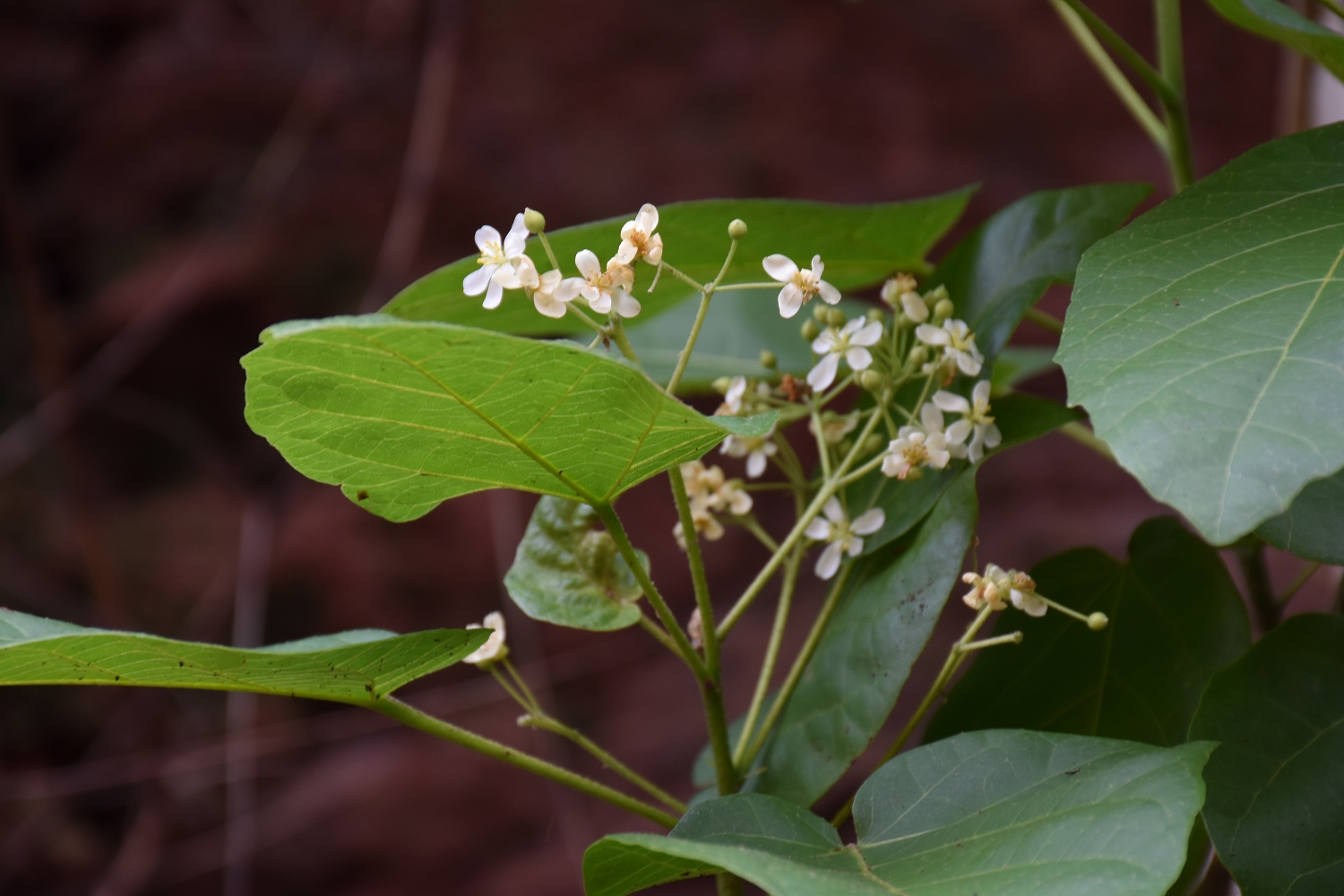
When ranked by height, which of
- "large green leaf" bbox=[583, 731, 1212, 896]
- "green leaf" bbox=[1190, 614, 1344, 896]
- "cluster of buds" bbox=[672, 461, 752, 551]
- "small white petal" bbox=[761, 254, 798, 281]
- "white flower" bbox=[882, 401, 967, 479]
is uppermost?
"small white petal" bbox=[761, 254, 798, 281]

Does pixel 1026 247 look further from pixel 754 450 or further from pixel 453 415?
pixel 453 415

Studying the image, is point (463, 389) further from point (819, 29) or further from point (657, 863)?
point (819, 29)

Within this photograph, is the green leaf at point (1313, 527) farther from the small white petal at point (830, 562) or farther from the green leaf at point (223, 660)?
the green leaf at point (223, 660)

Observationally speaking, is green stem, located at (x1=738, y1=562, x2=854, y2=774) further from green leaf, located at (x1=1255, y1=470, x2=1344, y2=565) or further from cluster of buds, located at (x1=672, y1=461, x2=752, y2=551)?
green leaf, located at (x1=1255, y1=470, x2=1344, y2=565)

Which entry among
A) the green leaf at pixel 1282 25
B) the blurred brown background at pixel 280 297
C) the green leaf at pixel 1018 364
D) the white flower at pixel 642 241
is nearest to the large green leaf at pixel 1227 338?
the green leaf at pixel 1282 25

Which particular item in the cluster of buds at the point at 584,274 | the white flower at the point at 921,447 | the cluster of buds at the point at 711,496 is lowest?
the cluster of buds at the point at 711,496

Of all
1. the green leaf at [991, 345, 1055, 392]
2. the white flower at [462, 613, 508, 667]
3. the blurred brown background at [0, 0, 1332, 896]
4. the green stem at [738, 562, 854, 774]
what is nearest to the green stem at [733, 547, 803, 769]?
the green stem at [738, 562, 854, 774]
